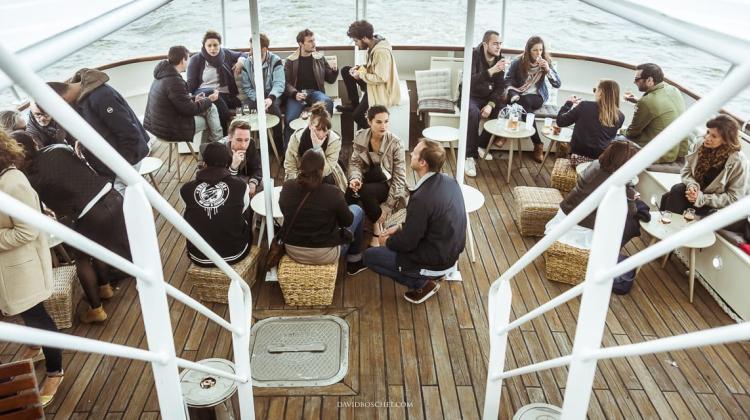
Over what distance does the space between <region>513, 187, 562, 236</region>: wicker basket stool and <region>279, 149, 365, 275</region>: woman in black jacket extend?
1508 millimetres

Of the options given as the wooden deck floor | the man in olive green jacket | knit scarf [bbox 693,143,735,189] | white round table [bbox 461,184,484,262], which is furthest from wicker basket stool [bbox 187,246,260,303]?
the man in olive green jacket

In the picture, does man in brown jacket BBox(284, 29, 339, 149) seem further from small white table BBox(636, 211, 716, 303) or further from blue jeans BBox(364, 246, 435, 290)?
small white table BBox(636, 211, 716, 303)

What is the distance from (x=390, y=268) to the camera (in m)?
3.58

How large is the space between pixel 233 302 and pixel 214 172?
1306mm

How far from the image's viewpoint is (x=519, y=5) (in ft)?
69.7

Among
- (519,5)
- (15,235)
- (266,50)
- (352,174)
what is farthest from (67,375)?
(519,5)

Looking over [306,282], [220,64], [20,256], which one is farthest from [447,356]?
[220,64]

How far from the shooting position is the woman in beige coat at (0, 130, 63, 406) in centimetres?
239

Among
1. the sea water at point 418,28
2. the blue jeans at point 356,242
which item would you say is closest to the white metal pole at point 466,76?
the blue jeans at point 356,242

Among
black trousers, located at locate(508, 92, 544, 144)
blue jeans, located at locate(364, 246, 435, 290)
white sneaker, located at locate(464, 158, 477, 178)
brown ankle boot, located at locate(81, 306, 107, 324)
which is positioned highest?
black trousers, located at locate(508, 92, 544, 144)

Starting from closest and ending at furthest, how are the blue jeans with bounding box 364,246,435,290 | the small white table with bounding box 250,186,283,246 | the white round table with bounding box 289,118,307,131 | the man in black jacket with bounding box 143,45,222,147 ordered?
Answer: the blue jeans with bounding box 364,246,435,290 → the small white table with bounding box 250,186,283,246 → the man in black jacket with bounding box 143,45,222,147 → the white round table with bounding box 289,118,307,131

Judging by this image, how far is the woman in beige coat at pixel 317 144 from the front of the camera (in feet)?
13.0

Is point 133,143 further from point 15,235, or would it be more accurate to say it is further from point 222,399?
point 222,399

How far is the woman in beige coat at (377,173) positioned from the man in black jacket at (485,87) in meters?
1.58
